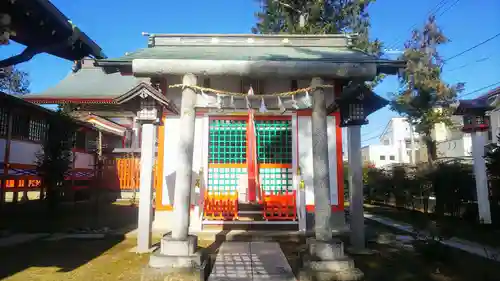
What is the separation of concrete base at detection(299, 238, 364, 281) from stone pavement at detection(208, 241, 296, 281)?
0.41 m

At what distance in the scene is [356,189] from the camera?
7516 mm

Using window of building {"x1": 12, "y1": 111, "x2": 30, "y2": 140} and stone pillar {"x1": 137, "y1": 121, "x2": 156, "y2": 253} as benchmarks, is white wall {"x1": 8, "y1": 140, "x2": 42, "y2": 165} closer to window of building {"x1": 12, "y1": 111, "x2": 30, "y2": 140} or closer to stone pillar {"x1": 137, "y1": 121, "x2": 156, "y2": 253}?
window of building {"x1": 12, "y1": 111, "x2": 30, "y2": 140}

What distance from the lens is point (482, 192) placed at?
35.1 ft

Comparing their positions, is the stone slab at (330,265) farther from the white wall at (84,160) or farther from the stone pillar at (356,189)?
the white wall at (84,160)

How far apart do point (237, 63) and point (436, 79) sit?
1868 cm

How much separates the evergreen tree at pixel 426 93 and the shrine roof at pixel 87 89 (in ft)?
54.8

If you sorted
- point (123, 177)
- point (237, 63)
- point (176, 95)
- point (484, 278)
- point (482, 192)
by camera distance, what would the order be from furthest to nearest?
point (123, 177), point (482, 192), point (176, 95), point (237, 63), point (484, 278)

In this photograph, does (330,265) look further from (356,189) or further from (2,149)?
(2,149)

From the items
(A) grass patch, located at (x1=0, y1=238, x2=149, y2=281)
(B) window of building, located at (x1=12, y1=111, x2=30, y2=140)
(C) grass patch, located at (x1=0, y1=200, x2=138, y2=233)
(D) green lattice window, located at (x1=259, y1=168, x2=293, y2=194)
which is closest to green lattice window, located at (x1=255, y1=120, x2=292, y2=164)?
(D) green lattice window, located at (x1=259, y1=168, x2=293, y2=194)

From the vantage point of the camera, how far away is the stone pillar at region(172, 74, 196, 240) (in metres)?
5.76

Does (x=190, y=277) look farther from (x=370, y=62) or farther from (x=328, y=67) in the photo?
(x=370, y=62)

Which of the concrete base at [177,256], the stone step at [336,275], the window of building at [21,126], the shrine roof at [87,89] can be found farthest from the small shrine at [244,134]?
the shrine roof at [87,89]

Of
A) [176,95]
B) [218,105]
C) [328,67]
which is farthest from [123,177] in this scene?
[328,67]

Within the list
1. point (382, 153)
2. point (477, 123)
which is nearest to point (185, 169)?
point (477, 123)
